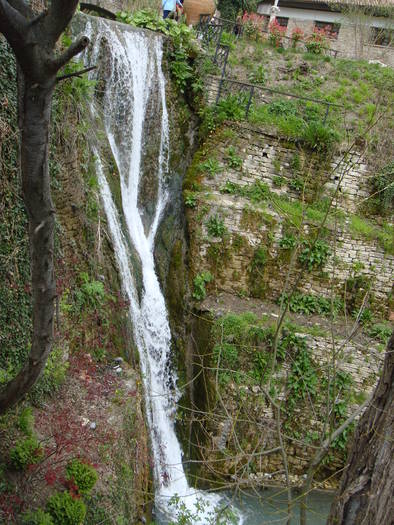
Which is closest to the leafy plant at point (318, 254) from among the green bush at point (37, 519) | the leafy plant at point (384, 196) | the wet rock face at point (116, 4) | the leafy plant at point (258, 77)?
the leafy plant at point (384, 196)

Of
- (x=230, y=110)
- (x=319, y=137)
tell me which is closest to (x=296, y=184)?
(x=319, y=137)

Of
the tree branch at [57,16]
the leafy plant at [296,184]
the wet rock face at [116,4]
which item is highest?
the wet rock face at [116,4]

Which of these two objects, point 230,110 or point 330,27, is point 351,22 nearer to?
point 330,27

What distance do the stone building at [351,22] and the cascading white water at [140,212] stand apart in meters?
7.90

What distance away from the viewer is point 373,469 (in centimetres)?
273

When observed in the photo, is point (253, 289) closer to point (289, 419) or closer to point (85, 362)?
point (289, 419)

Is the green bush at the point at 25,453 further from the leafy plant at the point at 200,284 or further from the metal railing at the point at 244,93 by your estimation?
the metal railing at the point at 244,93

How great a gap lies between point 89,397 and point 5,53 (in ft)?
13.2

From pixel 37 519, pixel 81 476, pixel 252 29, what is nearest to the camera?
pixel 37 519

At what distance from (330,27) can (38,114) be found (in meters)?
18.6

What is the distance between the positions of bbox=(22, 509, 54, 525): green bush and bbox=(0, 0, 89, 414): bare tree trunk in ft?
5.53

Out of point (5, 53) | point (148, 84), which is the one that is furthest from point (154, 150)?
point (5, 53)

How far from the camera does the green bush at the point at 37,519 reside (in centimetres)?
399

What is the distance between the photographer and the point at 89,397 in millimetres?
5660
